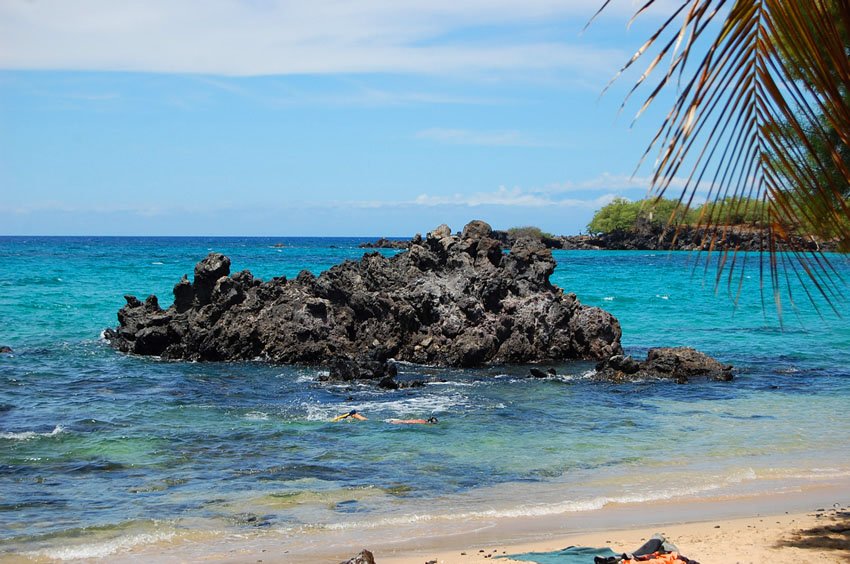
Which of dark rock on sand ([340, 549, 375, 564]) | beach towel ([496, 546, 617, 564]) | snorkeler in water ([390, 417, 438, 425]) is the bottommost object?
snorkeler in water ([390, 417, 438, 425])

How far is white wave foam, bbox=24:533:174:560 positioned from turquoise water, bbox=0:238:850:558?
0.03m

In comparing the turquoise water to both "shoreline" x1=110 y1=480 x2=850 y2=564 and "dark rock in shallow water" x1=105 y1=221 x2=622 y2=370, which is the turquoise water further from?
"dark rock in shallow water" x1=105 y1=221 x2=622 y2=370

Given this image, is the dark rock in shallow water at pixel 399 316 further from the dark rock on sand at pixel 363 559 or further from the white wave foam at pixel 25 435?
the dark rock on sand at pixel 363 559

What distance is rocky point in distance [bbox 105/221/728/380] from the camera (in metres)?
20.9

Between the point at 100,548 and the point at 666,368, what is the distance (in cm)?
1368

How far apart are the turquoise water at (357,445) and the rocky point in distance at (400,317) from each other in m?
0.94

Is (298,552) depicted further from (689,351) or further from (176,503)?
(689,351)

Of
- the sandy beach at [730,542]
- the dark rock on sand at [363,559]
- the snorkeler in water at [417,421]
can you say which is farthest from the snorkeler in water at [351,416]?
the dark rock on sand at [363,559]

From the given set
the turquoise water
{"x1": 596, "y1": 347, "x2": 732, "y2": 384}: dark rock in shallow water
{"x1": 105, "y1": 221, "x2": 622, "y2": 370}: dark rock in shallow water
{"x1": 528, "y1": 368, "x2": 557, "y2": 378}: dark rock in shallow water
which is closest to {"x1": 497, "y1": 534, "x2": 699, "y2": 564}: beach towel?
the turquoise water

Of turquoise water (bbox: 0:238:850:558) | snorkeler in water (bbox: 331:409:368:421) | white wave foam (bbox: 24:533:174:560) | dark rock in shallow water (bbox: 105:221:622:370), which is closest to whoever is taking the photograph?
white wave foam (bbox: 24:533:174:560)

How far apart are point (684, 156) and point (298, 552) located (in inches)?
262

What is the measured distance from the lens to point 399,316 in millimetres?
21078

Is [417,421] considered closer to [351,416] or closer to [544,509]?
[351,416]

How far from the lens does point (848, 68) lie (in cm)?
305
